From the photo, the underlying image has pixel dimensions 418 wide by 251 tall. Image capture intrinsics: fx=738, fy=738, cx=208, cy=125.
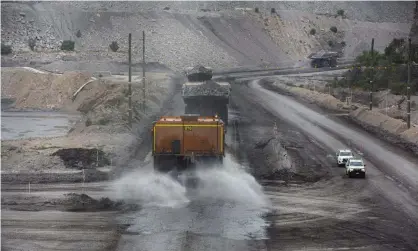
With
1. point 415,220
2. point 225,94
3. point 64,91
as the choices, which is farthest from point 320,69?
point 415,220

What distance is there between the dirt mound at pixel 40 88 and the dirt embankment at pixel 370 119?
25426 millimetres

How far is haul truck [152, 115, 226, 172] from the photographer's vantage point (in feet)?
113

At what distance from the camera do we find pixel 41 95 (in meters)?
78.6

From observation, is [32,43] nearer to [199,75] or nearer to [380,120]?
[199,75]

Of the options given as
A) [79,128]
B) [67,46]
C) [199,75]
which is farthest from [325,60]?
[79,128]

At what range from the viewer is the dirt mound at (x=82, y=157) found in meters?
39.8

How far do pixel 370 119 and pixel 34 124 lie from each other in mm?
28904

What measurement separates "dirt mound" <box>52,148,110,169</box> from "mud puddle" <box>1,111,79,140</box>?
13294mm

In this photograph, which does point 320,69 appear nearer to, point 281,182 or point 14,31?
point 14,31

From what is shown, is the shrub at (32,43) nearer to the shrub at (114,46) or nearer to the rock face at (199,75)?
the shrub at (114,46)

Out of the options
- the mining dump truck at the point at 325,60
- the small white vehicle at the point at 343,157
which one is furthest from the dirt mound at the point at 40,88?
the mining dump truck at the point at 325,60

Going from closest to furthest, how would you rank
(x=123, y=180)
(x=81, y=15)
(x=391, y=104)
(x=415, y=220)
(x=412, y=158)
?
(x=415, y=220) < (x=123, y=180) < (x=412, y=158) < (x=391, y=104) < (x=81, y=15)

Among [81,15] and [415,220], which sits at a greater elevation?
[81,15]

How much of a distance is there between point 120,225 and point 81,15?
118 metres
